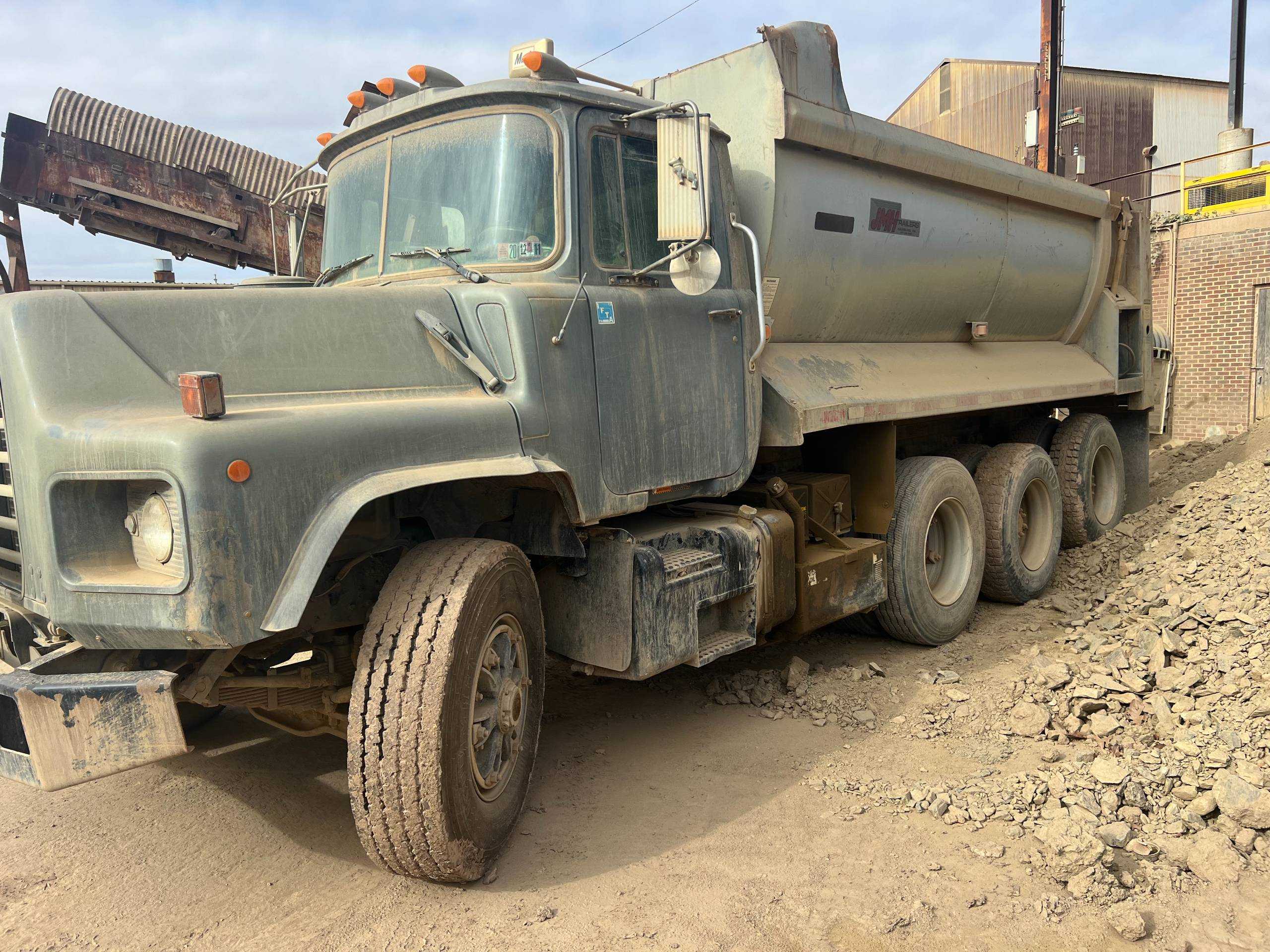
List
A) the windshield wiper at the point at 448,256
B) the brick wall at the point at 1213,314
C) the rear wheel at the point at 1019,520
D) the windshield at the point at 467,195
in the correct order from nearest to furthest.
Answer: the windshield wiper at the point at 448,256 < the windshield at the point at 467,195 < the rear wheel at the point at 1019,520 < the brick wall at the point at 1213,314

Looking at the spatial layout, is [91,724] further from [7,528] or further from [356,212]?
[356,212]

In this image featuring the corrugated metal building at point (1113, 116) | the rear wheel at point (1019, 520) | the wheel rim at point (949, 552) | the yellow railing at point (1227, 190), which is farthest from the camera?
the corrugated metal building at point (1113, 116)

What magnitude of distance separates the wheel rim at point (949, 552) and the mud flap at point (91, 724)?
4.83 m

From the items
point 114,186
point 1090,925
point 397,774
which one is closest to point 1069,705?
point 1090,925

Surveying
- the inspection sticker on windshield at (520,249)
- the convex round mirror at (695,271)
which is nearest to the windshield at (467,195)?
the inspection sticker on windshield at (520,249)

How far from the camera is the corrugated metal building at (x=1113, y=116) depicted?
28844 mm

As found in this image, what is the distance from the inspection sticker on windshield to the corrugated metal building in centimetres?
2851

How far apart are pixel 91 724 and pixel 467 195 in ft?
7.67

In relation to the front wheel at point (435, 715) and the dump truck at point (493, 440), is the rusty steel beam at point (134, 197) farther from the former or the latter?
→ the front wheel at point (435, 715)

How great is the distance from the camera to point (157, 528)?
2.73 metres

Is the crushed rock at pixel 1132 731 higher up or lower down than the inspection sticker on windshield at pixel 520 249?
lower down

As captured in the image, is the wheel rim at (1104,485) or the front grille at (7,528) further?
the wheel rim at (1104,485)

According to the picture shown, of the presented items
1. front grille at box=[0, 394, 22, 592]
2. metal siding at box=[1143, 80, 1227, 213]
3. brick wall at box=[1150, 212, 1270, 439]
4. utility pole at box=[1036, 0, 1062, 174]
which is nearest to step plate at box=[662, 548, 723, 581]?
front grille at box=[0, 394, 22, 592]

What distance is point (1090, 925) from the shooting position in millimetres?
3170
